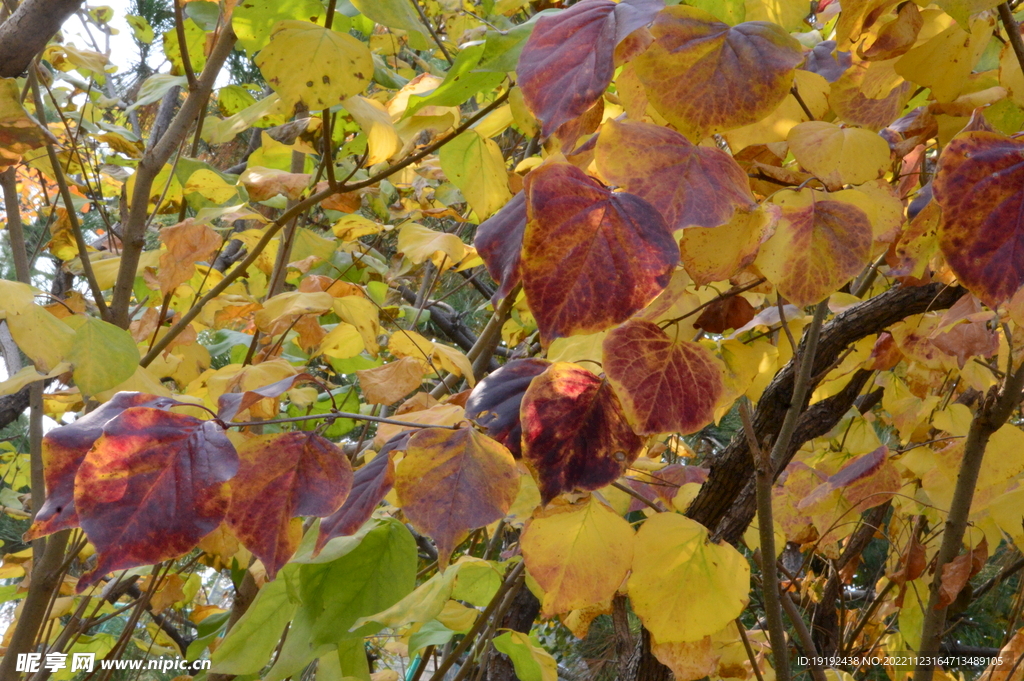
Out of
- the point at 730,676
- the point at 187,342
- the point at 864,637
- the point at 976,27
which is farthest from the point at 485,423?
the point at 864,637

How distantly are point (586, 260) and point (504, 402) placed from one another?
6.8 inches

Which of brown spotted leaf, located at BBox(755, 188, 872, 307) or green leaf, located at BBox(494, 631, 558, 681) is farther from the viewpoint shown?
green leaf, located at BBox(494, 631, 558, 681)

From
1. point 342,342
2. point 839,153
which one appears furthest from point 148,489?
point 342,342

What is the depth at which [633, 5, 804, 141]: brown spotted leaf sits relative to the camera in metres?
0.37

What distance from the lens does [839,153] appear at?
457mm

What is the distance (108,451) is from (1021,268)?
0.43m

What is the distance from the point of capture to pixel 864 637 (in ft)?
6.40

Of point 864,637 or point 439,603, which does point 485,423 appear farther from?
point 864,637

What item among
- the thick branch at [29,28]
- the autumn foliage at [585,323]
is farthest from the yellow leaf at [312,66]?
the thick branch at [29,28]

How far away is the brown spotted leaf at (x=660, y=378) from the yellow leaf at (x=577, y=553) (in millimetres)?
128

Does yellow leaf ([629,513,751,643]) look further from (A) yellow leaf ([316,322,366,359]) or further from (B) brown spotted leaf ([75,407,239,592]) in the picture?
(A) yellow leaf ([316,322,366,359])

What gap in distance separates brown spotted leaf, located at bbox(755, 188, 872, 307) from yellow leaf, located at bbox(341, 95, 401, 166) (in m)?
0.35

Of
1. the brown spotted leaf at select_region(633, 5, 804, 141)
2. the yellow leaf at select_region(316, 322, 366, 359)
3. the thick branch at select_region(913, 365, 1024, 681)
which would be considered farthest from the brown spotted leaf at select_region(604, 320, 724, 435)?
the yellow leaf at select_region(316, 322, 366, 359)

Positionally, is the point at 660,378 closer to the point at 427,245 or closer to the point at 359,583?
the point at 359,583
